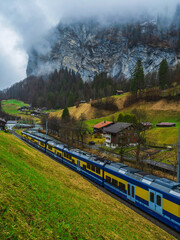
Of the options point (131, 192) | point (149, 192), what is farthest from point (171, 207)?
point (131, 192)

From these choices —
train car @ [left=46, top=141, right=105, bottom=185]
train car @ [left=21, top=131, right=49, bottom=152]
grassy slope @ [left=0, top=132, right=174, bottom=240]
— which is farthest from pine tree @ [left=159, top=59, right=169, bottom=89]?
grassy slope @ [left=0, top=132, right=174, bottom=240]

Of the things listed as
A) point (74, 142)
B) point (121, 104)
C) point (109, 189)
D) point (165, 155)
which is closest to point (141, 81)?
point (121, 104)

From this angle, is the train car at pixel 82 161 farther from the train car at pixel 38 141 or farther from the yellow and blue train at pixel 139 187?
the train car at pixel 38 141

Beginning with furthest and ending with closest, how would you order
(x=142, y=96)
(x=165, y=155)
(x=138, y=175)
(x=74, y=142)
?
(x=142, y=96) → (x=74, y=142) → (x=165, y=155) → (x=138, y=175)

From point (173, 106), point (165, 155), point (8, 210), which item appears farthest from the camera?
point (173, 106)

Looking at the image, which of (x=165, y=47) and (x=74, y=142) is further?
(x=165, y=47)

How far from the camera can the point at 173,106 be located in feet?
252

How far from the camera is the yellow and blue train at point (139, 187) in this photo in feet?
42.1

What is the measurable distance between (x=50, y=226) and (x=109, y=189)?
1366 cm

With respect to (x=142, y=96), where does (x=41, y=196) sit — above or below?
below

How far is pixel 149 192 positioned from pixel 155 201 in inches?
32.6

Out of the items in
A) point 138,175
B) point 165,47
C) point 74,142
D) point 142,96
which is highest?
point 165,47

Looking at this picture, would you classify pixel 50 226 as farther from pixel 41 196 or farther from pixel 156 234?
pixel 156 234

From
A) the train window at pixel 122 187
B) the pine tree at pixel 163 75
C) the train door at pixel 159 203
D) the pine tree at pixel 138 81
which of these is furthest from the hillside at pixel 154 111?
the train door at pixel 159 203
